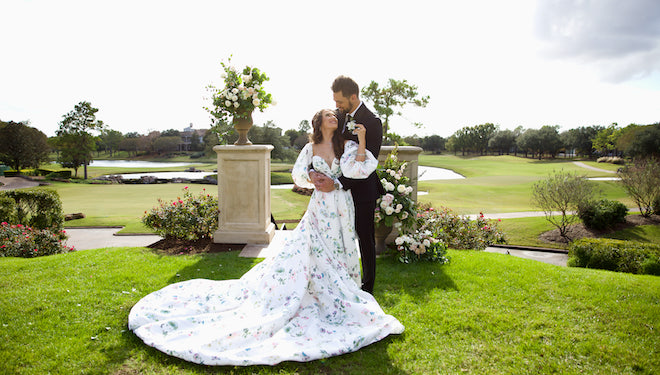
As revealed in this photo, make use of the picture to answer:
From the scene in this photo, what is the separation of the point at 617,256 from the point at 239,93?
7.81 metres

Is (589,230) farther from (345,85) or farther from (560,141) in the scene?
(560,141)

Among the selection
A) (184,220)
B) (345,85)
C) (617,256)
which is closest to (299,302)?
(345,85)

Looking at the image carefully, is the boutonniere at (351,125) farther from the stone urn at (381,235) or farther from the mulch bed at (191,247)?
the mulch bed at (191,247)

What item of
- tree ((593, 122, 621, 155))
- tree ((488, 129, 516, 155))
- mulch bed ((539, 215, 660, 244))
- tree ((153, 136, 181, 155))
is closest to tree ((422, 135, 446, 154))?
tree ((488, 129, 516, 155))

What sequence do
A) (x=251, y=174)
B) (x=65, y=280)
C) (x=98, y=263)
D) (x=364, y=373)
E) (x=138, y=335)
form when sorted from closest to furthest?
(x=364, y=373) < (x=138, y=335) < (x=65, y=280) < (x=98, y=263) < (x=251, y=174)

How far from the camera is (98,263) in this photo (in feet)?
16.8

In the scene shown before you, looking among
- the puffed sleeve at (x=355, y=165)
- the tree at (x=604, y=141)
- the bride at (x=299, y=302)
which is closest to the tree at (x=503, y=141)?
the tree at (x=604, y=141)

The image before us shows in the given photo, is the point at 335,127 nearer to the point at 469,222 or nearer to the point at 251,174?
the point at 251,174

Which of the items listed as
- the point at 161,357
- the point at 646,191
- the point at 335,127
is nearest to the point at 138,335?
the point at 161,357

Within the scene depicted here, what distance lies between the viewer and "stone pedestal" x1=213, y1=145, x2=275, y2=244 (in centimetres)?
652

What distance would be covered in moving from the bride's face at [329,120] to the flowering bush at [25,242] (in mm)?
6381

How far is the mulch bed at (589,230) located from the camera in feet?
44.9

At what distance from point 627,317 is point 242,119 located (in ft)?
20.8

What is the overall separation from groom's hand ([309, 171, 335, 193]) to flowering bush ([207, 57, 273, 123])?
362cm
